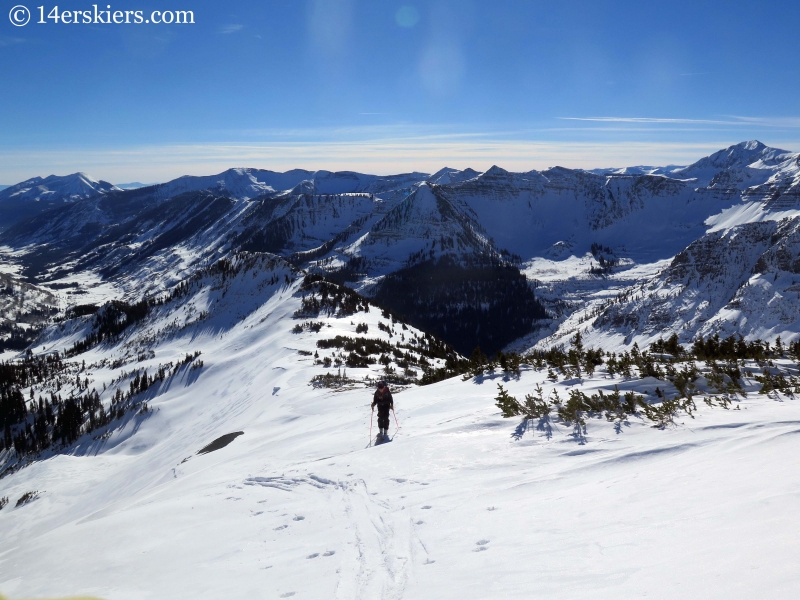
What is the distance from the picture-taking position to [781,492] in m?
7.00

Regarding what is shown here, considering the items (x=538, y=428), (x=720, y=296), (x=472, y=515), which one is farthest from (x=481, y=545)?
(x=720, y=296)

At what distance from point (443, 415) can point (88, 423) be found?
7151 cm

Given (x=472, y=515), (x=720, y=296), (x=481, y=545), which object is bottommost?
(x=720, y=296)

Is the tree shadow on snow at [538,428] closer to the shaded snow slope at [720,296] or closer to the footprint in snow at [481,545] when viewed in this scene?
the footprint in snow at [481,545]

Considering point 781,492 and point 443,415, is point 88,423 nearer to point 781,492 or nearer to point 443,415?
point 443,415

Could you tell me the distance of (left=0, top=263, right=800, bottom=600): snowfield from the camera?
20.3 feet

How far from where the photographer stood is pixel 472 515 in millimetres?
9125

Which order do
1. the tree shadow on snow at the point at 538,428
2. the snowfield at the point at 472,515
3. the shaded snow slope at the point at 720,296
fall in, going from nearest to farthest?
the snowfield at the point at 472,515 < the tree shadow on snow at the point at 538,428 < the shaded snow slope at the point at 720,296

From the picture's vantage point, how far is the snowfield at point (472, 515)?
6191mm

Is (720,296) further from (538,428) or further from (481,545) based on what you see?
(481,545)

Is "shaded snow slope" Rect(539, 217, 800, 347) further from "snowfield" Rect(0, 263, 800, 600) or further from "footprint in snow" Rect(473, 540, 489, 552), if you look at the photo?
"footprint in snow" Rect(473, 540, 489, 552)

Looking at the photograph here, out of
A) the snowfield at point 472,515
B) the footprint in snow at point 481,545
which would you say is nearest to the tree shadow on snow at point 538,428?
the snowfield at point 472,515

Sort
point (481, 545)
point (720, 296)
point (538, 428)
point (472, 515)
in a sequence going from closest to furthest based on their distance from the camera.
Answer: point (481, 545) < point (472, 515) < point (538, 428) < point (720, 296)

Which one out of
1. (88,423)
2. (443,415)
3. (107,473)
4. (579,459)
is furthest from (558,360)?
(88,423)
